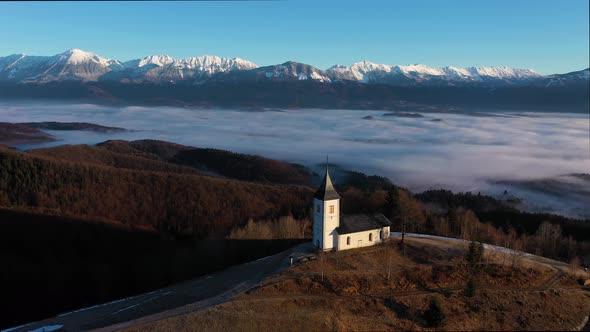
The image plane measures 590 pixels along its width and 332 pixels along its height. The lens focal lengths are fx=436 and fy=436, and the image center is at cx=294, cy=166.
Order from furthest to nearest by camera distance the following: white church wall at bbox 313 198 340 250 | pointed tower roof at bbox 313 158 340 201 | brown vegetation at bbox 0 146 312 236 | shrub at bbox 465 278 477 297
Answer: brown vegetation at bbox 0 146 312 236 → pointed tower roof at bbox 313 158 340 201 → white church wall at bbox 313 198 340 250 → shrub at bbox 465 278 477 297

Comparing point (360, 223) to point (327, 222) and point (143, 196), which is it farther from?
point (143, 196)

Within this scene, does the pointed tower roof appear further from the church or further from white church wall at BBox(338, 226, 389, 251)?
white church wall at BBox(338, 226, 389, 251)

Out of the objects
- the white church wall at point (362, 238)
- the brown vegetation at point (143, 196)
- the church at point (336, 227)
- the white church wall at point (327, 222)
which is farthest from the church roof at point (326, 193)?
the brown vegetation at point (143, 196)

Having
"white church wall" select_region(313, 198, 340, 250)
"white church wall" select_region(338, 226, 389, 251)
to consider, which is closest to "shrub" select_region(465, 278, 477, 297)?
"white church wall" select_region(338, 226, 389, 251)

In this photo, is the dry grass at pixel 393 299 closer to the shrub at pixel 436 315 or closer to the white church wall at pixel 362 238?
the shrub at pixel 436 315

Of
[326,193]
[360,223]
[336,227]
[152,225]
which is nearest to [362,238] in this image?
[360,223]

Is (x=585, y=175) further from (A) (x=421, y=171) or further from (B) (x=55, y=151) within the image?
(B) (x=55, y=151)
